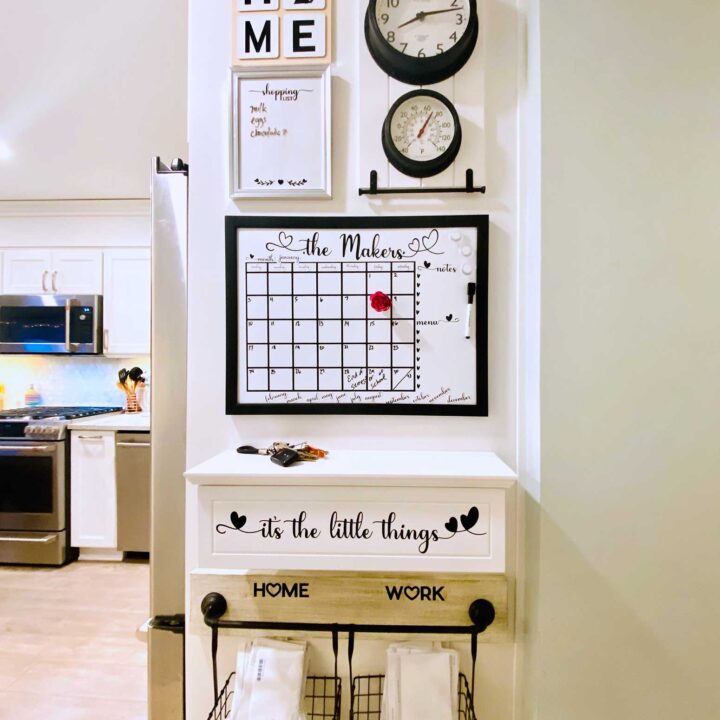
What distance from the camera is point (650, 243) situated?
772 mm

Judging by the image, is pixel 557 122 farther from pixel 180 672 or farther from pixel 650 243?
pixel 180 672

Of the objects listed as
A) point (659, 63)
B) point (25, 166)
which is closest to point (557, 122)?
point (659, 63)

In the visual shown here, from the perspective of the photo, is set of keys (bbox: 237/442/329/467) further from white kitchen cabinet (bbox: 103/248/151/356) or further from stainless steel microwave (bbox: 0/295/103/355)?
stainless steel microwave (bbox: 0/295/103/355)

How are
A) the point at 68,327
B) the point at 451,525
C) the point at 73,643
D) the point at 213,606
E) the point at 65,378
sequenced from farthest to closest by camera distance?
the point at 65,378 → the point at 68,327 → the point at 73,643 → the point at 213,606 → the point at 451,525

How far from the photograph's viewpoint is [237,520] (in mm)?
730

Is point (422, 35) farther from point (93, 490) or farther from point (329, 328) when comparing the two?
point (93, 490)

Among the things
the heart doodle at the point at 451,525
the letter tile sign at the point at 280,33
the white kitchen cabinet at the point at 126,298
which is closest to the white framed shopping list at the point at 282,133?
the letter tile sign at the point at 280,33

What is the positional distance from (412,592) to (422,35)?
1.13 m

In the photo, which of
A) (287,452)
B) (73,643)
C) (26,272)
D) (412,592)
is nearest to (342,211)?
(287,452)

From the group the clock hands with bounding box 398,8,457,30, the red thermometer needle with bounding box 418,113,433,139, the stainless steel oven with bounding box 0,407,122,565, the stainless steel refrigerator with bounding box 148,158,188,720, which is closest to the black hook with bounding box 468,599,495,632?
the stainless steel refrigerator with bounding box 148,158,188,720

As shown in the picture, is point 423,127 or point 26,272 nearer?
point 423,127

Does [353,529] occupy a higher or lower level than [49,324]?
lower

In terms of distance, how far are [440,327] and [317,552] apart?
1.61 feet

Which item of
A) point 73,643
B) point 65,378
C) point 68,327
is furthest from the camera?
point 65,378
